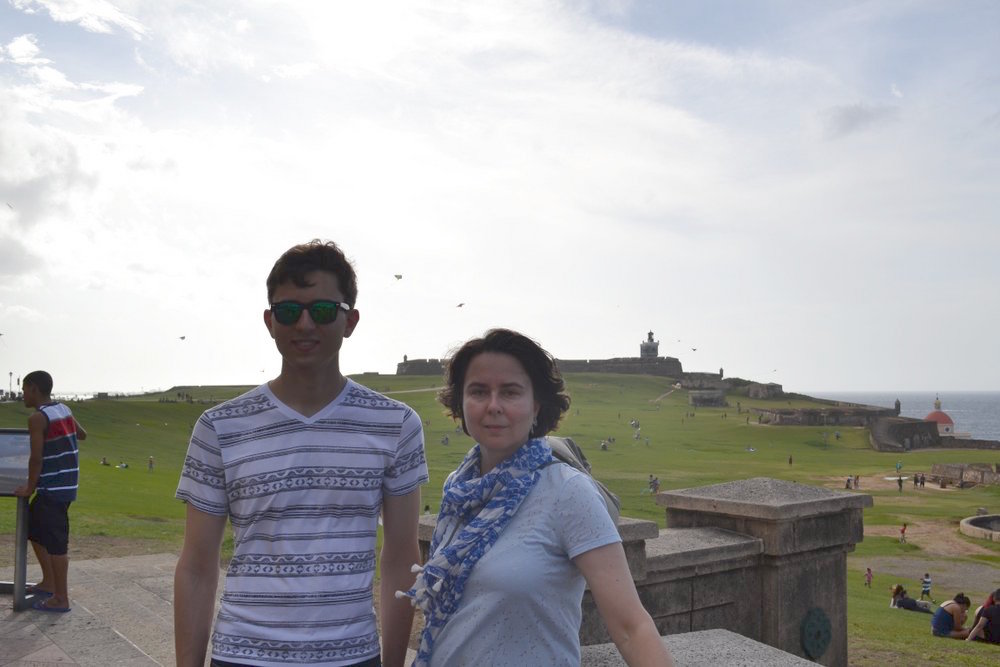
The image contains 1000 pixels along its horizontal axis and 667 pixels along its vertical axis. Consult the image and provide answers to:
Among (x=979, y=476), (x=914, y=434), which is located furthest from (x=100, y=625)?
(x=914, y=434)

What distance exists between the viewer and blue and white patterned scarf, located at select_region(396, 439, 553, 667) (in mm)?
2020

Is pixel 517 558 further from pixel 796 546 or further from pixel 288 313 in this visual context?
pixel 796 546

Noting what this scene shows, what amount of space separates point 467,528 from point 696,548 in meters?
2.81

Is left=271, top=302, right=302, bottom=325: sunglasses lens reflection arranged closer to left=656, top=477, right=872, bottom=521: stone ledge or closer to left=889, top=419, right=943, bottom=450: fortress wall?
left=656, top=477, right=872, bottom=521: stone ledge

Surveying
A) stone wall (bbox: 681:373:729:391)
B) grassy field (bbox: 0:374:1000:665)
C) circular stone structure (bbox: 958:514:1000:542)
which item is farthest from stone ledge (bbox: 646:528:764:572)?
stone wall (bbox: 681:373:729:391)

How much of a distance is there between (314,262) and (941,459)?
50.2 m

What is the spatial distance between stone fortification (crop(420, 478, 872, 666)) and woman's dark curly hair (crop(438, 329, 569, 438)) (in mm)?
2170

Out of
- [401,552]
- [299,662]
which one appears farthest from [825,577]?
[299,662]

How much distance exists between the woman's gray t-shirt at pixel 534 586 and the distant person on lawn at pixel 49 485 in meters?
5.00

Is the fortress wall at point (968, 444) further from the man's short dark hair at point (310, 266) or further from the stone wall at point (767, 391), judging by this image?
the man's short dark hair at point (310, 266)

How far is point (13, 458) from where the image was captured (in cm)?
621

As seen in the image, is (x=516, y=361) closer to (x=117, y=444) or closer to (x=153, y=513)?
(x=153, y=513)

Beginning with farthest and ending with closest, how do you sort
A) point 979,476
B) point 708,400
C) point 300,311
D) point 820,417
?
point 708,400 → point 820,417 → point 979,476 → point 300,311

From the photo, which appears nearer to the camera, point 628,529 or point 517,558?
point 517,558
